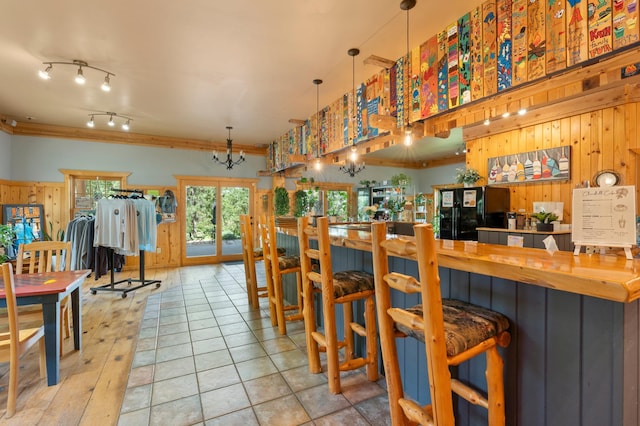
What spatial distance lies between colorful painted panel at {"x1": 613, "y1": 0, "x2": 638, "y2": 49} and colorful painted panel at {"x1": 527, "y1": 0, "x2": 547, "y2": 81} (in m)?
0.34

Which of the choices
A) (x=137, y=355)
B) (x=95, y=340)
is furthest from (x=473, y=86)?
(x=95, y=340)

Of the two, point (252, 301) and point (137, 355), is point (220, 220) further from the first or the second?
point (137, 355)

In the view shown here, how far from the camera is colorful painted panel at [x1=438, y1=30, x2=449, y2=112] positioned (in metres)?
2.59

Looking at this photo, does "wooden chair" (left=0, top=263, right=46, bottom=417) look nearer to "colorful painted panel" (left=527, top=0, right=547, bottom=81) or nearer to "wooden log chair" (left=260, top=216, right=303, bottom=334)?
"wooden log chair" (left=260, top=216, right=303, bottom=334)

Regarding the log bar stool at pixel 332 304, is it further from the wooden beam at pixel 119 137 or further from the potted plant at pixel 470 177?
the wooden beam at pixel 119 137

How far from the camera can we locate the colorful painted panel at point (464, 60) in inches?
94.7

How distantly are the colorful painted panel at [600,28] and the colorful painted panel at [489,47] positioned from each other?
54 centimetres

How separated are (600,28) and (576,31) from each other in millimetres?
115

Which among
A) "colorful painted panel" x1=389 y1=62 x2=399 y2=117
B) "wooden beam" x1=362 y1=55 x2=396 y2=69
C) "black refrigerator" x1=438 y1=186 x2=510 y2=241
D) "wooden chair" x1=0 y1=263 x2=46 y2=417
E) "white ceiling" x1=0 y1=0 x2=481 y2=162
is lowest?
"wooden chair" x1=0 y1=263 x2=46 y2=417

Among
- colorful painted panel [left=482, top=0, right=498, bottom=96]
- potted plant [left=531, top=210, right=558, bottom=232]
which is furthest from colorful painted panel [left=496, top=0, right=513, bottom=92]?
potted plant [left=531, top=210, right=558, bottom=232]

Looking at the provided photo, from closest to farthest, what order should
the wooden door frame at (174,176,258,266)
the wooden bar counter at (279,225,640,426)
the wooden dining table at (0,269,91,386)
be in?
the wooden bar counter at (279,225,640,426)
the wooden dining table at (0,269,91,386)
the wooden door frame at (174,176,258,266)

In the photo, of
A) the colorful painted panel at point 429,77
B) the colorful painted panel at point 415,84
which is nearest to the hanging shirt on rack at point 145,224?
the colorful painted panel at point 415,84

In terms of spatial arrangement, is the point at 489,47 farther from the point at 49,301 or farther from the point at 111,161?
the point at 111,161

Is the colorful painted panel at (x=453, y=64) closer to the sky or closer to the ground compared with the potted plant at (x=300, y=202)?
closer to the sky
